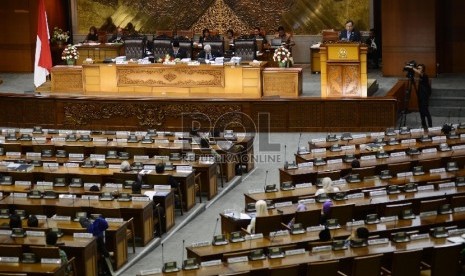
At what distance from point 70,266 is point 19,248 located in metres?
0.81

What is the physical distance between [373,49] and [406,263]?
1704 centimetres

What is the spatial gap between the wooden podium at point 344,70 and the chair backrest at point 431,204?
852 cm

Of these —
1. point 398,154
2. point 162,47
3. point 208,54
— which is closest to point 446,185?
point 398,154

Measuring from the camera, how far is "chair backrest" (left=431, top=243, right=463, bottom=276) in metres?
15.8

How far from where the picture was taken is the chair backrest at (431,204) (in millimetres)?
18312

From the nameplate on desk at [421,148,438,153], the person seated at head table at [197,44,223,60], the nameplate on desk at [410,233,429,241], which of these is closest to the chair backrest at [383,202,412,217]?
the nameplate on desk at [410,233,429,241]

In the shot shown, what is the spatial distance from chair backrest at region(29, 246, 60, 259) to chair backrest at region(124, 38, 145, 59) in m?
13.9

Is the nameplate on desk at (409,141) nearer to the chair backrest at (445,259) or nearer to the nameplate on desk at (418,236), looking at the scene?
the nameplate on desk at (418,236)

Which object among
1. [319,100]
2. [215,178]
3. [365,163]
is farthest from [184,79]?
[365,163]

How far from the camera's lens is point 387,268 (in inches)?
635

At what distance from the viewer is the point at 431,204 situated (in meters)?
18.4

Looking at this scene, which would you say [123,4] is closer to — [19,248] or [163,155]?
[163,155]

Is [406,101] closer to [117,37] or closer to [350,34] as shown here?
[350,34]

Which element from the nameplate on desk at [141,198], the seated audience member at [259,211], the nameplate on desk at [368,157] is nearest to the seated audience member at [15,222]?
the nameplate on desk at [141,198]
